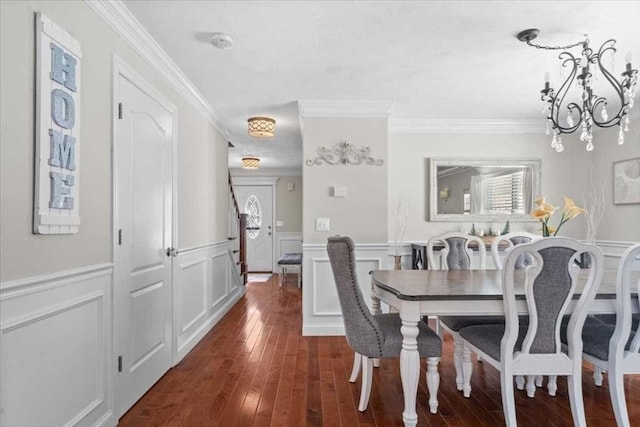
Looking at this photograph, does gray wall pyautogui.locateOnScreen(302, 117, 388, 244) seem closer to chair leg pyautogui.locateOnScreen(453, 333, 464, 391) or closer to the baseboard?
the baseboard

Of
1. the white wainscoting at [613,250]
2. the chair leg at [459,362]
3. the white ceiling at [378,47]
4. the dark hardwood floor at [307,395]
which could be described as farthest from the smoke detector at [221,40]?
the white wainscoting at [613,250]

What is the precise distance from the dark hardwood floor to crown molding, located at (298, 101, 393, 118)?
230cm

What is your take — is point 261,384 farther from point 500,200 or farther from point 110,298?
point 500,200

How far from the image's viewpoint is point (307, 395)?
244 cm

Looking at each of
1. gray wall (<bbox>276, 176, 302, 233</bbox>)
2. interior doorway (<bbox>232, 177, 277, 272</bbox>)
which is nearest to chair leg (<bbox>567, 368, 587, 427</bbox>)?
gray wall (<bbox>276, 176, 302, 233</bbox>)

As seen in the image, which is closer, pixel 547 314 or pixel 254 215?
pixel 547 314

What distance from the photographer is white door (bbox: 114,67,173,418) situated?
2148 mm

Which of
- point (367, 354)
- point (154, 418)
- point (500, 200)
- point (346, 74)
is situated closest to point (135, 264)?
point (154, 418)

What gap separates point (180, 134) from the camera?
10.4 feet

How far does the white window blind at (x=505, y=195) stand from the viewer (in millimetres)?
4539

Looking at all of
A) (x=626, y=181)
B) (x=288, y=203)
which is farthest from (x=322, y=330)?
(x=288, y=203)

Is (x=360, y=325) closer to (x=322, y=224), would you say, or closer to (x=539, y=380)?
(x=539, y=380)

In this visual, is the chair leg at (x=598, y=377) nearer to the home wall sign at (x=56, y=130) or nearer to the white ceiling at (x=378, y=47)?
the white ceiling at (x=378, y=47)

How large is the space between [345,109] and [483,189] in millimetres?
2042
